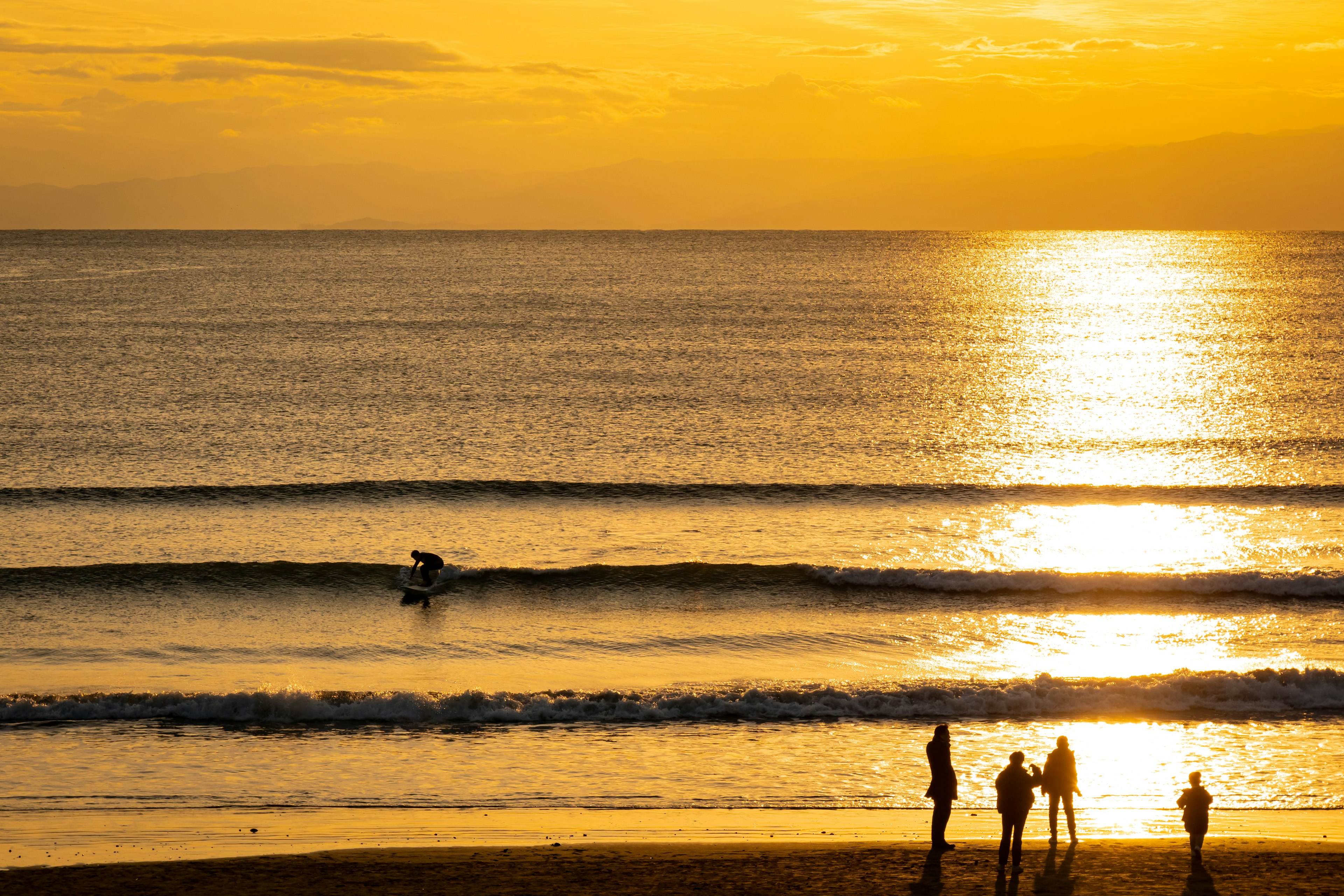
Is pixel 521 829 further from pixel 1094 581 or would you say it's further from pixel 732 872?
pixel 1094 581

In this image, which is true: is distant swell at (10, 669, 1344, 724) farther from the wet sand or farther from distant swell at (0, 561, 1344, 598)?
distant swell at (0, 561, 1344, 598)

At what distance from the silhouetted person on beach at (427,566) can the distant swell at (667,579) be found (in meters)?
0.26

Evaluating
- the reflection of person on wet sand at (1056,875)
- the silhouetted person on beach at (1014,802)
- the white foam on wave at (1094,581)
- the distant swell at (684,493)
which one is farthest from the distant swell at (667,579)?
the silhouetted person on beach at (1014,802)

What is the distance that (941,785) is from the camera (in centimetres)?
1375

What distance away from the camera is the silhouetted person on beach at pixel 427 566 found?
90.3 feet

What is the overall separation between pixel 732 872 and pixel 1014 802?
3.41m

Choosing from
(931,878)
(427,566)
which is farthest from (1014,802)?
(427,566)

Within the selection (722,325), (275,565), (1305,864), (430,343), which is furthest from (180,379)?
(1305,864)

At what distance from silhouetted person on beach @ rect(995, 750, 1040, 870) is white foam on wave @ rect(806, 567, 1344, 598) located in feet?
49.2

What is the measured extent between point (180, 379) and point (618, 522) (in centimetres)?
3634

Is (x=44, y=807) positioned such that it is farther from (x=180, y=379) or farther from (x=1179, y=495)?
(x=180, y=379)

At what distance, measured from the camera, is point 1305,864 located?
1341cm

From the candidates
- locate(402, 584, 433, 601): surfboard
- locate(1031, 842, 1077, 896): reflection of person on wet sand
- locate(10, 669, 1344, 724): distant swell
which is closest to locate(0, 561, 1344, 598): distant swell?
locate(402, 584, 433, 601): surfboard

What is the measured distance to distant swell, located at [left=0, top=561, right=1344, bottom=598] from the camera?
91.5 feet
